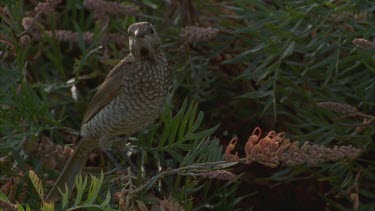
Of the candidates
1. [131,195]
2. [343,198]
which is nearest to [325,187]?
[343,198]

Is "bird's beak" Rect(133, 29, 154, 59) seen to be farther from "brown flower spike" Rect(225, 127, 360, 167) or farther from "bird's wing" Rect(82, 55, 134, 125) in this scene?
"brown flower spike" Rect(225, 127, 360, 167)

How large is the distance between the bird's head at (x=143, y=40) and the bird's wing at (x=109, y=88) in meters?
0.05

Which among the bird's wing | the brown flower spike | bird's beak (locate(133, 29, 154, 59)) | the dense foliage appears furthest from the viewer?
the bird's wing

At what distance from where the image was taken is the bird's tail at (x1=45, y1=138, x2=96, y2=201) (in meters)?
2.72

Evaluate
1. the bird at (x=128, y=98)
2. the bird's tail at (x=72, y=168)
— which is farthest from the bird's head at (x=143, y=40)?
the bird's tail at (x=72, y=168)

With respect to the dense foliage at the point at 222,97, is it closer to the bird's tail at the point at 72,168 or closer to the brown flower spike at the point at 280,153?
the bird's tail at the point at 72,168

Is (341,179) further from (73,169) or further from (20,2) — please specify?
(20,2)

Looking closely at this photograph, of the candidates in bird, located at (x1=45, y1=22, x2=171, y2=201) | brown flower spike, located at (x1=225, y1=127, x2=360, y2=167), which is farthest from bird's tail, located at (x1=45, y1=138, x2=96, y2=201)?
brown flower spike, located at (x1=225, y1=127, x2=360, y2=167)

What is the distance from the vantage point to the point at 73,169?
9.34 feet

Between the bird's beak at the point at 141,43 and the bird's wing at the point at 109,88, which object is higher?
the bird's beak at the point at 141,43

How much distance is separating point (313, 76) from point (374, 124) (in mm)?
354

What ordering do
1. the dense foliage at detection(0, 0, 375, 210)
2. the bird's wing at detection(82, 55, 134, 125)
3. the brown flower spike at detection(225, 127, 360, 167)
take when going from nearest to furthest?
the brown flower spike at detection(225, 127, 360, 167) → the dense foliage at detection(0, 0, 375, 210) → the bird's wing at detection(82, 55, 134, 125)

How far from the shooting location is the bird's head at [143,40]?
284 cm

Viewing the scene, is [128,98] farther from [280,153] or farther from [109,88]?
[280,153]
